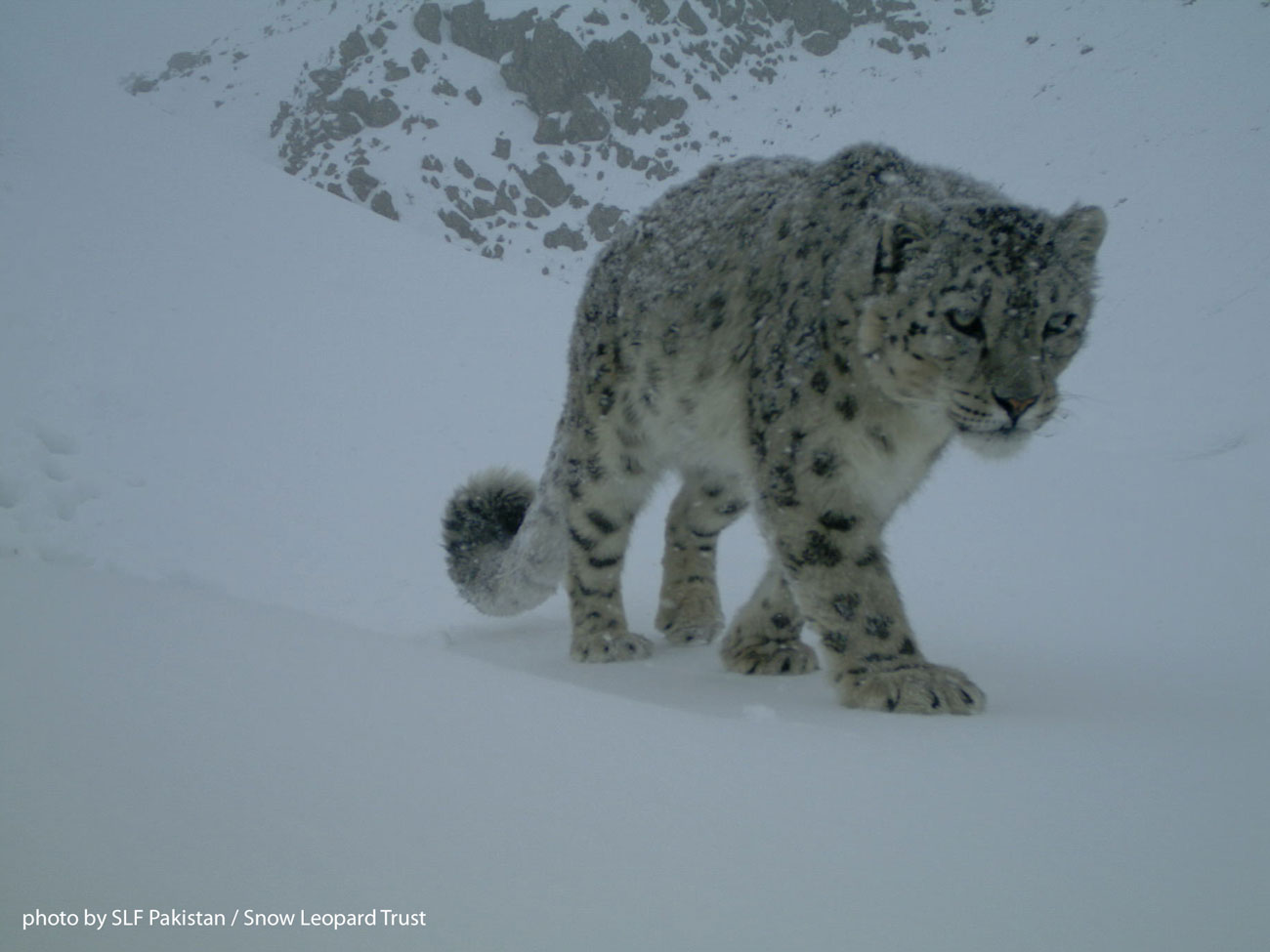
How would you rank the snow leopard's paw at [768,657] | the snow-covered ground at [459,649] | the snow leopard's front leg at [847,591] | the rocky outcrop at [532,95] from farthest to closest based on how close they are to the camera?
the rocky outcrop at [532,95] → the snow leopard's paw at [768,657] → the snow leopard's front leg at [847,591] → the snow-covered ground at [459,649]

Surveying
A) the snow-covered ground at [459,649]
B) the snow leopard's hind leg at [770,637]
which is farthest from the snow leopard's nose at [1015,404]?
Answer: the snow leopard's hind leg at [770,637]

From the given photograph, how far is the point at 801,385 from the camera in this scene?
3246 mm

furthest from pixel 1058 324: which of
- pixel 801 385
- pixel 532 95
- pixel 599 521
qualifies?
pixel 532 95

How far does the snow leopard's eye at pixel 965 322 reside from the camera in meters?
2.83

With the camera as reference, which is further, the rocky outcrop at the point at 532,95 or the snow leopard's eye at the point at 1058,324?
the rocky outcrop at the point at 532,95

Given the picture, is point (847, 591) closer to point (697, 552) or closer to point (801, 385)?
point (801, 385)

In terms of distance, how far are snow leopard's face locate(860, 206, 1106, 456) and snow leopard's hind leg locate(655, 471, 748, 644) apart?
1.99 m

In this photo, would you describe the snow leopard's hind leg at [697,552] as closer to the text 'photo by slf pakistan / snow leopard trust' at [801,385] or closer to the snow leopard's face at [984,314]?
the text 'photo by slf pakistan / snow leopard trust' at [801,385]

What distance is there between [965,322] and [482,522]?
3.25 m

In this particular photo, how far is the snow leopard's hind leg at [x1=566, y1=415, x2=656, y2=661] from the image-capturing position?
175 inches

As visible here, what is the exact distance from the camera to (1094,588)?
5.39m

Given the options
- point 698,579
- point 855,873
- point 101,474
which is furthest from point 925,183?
point 101,474

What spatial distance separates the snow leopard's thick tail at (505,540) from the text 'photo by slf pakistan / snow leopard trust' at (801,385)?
0.8 inches

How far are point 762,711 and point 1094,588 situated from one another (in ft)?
11.7
